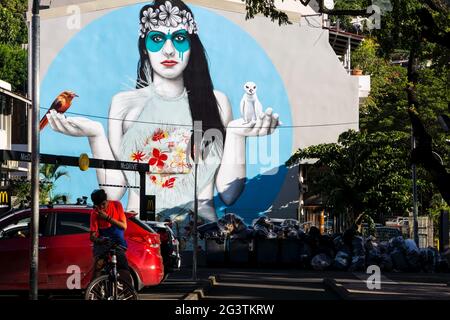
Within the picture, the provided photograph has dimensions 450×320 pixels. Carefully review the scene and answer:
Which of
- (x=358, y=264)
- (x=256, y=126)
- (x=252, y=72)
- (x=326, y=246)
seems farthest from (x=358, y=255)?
(x=252, y=72)

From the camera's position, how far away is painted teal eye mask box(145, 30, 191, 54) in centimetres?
5644

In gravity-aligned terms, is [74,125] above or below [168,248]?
above

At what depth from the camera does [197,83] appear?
56.5 metres

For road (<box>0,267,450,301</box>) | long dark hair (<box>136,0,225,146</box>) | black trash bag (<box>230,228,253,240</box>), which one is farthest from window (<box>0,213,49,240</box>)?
long dark hair (<box>136,0,225,146</box>)

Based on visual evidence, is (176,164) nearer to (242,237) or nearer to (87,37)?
(87,37)

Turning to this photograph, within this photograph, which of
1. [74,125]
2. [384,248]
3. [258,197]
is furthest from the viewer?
[74,125]

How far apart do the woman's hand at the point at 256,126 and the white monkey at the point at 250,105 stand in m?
0.24

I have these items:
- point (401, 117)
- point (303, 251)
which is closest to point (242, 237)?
point (303, 251)

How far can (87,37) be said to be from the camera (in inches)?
2232

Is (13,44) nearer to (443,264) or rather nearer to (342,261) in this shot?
(342,261)

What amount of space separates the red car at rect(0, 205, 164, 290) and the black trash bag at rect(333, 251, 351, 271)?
61.5 feet

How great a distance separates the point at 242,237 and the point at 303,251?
227 cm

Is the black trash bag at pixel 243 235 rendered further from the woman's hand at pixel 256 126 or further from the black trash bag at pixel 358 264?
the woman's hand at pixel 256 126

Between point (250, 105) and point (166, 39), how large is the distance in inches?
228
